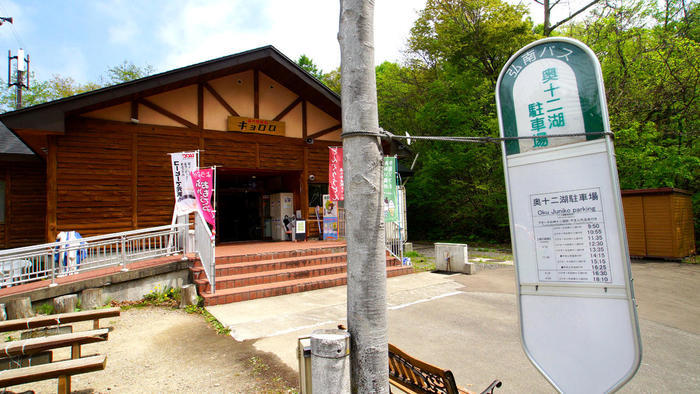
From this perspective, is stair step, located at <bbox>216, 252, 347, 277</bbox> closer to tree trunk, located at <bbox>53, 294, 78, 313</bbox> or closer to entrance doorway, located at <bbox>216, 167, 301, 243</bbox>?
tree trunk, located at <bbox>53, 294, 78, 313</bbox>

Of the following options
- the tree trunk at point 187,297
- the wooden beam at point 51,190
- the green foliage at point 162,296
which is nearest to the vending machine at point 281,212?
the green foliage at point 162,296

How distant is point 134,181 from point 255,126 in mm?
4022

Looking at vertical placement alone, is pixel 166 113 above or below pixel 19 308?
above

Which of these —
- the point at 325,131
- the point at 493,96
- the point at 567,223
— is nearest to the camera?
the point at 567,223

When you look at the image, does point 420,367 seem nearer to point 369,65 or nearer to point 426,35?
point 369,65

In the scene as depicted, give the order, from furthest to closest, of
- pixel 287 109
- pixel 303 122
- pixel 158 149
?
pixel 303 122 → pixel 287 109 → pixel 158 149

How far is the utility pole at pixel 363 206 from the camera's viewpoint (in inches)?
89.4

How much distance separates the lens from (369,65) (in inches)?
95.3

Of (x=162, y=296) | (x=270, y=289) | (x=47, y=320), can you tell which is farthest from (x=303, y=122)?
(x=47, y=320)

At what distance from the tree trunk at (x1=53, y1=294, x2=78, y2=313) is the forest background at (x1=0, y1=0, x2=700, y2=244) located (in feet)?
55.0

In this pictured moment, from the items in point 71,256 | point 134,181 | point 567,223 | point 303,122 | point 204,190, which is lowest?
point 71,256

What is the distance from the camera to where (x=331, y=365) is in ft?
7.03

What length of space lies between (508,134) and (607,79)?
1749 centimetres

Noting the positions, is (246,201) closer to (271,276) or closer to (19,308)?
(271,276)
